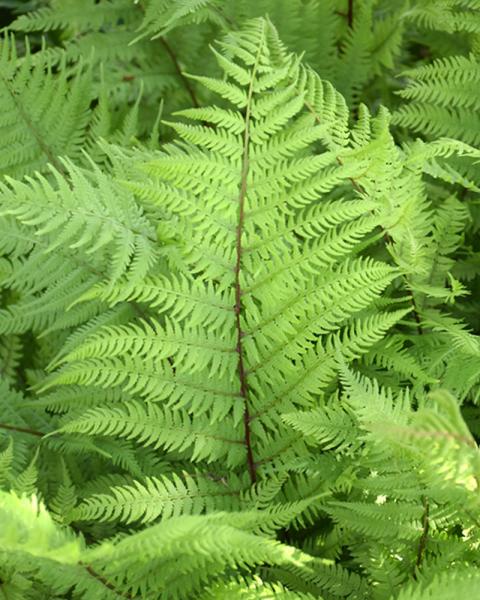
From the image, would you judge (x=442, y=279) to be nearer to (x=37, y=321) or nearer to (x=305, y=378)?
(x=305, y=378)

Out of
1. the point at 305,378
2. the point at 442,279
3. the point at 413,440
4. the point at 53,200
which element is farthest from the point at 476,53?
the point at 413,440

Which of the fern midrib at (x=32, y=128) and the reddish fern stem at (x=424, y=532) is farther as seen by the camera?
the fern midrib at (x=32, y=128)

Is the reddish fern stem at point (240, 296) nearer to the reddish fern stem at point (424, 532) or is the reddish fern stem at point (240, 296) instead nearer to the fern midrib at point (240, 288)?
the fern midrib at point (240, 288)

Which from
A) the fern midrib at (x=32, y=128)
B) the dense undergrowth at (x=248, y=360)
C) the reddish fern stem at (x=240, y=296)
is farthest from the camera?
the fern midrib at (x=32, y=128)

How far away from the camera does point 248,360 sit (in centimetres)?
110

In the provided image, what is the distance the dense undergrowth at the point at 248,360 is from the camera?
0.90m

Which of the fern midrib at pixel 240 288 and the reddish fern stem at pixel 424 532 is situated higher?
the fern midrib at pixel 240 288

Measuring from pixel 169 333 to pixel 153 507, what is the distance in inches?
9.0

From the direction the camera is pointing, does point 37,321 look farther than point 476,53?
No

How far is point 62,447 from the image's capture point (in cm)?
129

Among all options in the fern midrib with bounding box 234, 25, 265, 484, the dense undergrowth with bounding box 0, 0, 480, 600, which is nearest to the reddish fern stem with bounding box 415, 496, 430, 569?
the dense undergrowth with bounding box 0, 0, 480, 600

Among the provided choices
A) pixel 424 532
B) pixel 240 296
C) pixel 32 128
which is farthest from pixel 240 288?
pixel 32 128

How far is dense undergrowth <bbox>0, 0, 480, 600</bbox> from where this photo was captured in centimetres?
90

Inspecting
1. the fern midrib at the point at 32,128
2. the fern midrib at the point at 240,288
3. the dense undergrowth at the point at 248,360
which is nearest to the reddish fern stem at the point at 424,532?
the dense undergrowth at the point at 248,360
